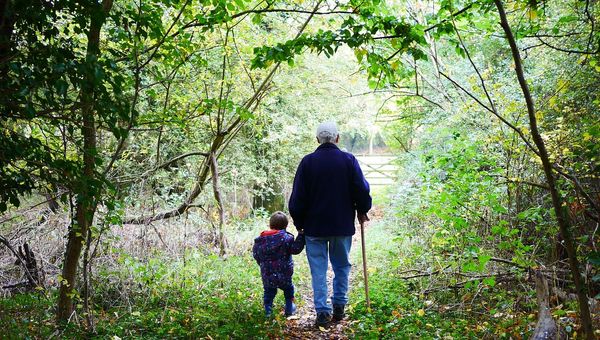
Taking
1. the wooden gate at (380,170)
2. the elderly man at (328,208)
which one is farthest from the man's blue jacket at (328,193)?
the wooden gate at (380,170)

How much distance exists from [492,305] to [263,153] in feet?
29.5

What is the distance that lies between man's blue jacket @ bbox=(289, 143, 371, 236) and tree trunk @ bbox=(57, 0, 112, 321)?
2.17 m

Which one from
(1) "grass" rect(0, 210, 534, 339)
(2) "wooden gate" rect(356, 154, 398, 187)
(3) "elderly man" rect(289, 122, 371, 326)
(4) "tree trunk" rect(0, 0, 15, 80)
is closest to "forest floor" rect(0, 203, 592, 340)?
(1) "grass" rect(0, 210, 534, 339)

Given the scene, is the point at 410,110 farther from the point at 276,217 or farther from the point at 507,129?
the point at 276,217

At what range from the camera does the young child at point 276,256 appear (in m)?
5.79

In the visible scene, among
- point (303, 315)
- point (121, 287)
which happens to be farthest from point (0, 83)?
point (303, 315)

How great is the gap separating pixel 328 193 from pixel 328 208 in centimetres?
17

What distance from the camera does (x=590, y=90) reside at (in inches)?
Result: 258

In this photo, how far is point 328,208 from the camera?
5.61 meters

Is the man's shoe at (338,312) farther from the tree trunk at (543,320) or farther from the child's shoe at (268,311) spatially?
the tree trunk at (543,320)

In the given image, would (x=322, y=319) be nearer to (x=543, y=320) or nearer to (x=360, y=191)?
(x=360, y=191)

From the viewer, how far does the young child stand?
19.0 feet

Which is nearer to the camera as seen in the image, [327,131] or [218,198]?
[327,131]

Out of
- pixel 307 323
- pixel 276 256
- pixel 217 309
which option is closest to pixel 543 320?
pixel 307 323
